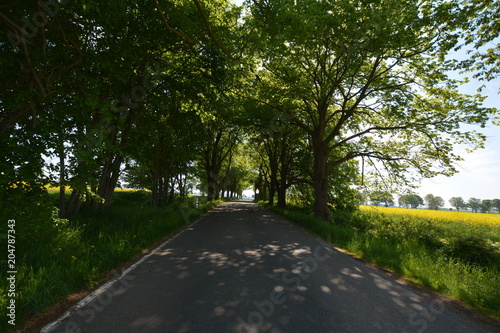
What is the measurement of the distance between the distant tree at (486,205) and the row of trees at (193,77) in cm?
16474

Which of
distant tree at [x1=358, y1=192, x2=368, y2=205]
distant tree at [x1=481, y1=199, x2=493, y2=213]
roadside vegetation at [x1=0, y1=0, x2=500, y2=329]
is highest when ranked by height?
roadside vegetation at [x1=0, y1=0, x2=500, y2=329]

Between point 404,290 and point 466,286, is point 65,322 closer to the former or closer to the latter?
point 404,290

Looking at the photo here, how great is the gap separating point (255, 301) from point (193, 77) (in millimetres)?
8715

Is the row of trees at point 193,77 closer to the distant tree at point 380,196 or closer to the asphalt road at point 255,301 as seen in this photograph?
the distant tree at point 380,196

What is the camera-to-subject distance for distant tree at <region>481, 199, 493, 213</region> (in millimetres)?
129488

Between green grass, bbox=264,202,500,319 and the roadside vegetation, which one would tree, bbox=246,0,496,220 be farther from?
green grass, bbox=264,202,500,319

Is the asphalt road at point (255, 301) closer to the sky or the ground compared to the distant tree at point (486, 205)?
closer to the sky

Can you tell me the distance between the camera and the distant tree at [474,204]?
135m

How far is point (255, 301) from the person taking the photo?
12.1 ft

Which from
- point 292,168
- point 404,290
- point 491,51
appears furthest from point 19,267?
point 292,168

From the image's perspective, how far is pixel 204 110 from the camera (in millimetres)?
11102

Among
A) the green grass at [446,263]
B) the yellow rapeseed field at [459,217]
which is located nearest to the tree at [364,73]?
the green grass at [446,263]

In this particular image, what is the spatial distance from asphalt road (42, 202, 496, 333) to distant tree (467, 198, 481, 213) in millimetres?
176902

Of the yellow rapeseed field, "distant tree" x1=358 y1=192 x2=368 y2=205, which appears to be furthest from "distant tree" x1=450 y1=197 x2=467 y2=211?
"distant tree" x1=358 y1=192 x2=368 y2=205
